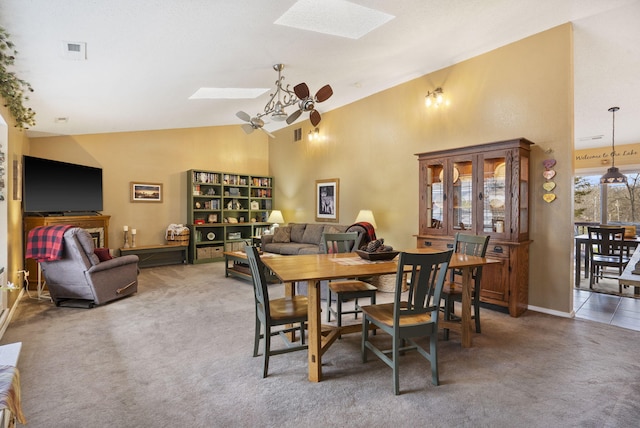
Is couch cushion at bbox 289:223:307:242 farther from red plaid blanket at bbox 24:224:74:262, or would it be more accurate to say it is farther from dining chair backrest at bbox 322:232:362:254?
red plaid blanket at bbox 24:224:74:262

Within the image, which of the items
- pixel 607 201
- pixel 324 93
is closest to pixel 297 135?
pixel 324 93

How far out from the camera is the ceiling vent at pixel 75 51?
8.89ft

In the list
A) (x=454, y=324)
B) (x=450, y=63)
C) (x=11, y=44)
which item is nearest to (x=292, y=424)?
(x=454, y=324)

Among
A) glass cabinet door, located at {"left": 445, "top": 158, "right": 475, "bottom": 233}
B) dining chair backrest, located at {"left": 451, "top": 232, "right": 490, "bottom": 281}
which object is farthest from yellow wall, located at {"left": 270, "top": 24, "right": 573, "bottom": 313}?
dining chair backrest, located at {"left": 451, "top": 232, "right": 490, "bottom": 281}

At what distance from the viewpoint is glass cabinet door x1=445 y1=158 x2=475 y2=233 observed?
161 inches

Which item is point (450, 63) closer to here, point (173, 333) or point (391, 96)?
Result: point (391, 96)

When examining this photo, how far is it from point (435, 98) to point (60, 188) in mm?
5998

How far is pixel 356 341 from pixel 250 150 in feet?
21.0

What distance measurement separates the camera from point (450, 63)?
4.64 meters

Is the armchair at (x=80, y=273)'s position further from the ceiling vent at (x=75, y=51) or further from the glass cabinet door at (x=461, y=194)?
the glass cabinet door at (x=461, y=194)

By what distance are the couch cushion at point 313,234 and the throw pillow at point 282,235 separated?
367mm

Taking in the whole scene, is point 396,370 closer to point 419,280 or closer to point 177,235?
point 419,280

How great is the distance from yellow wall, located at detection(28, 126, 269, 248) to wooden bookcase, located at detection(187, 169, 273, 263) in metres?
0.31

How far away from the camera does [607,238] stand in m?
4.55
